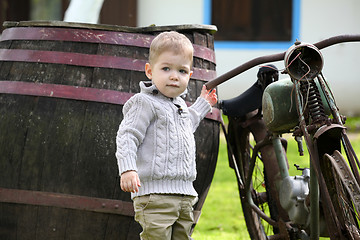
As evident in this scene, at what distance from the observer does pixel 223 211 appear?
557cm

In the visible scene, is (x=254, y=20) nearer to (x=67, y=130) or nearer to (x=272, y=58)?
(x=272, y=58)

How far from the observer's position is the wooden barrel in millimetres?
3324

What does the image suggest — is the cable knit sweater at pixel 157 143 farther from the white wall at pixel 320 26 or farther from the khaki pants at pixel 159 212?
the white wall at pixel 320 26

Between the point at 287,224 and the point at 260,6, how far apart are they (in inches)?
352

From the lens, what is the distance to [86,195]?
335cm

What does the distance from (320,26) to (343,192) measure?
9167 mm

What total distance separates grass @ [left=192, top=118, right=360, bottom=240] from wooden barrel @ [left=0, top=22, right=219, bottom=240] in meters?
1.38

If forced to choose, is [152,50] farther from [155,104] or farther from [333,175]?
[333,175]

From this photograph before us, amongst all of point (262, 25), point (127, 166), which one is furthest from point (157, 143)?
point (262, 25)

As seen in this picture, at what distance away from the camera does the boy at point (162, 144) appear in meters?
2.89

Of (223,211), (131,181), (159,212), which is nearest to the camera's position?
(131,181)

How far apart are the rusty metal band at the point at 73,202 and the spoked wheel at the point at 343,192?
936 millimetres

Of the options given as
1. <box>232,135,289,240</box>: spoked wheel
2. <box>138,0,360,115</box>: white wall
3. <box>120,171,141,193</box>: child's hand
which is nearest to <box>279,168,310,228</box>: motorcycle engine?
<box>232,135,289,240</box>: spoked wheel

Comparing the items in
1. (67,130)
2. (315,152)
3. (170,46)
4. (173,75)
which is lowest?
(315,152)
